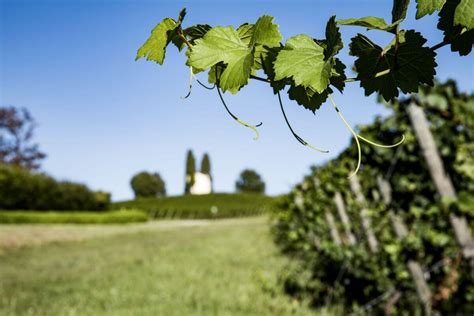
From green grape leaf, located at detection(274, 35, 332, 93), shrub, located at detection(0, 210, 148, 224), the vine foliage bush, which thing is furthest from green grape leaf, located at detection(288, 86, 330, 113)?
shrub, located at detection(0, 210, 148, 224)

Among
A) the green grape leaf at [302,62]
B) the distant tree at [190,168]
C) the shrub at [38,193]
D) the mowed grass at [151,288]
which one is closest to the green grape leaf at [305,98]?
the green grape leaf at [302,62]

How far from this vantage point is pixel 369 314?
3.69 metres

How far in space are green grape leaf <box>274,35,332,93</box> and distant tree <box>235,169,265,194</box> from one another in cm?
9816

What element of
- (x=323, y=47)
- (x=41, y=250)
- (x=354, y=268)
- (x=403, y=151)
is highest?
(x=403, y=151)

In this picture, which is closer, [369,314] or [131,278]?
[369,314]

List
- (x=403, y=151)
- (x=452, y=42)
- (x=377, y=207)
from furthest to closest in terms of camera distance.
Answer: (x=377, y=207)
(x=403, y=151)
(x=452, y=42)

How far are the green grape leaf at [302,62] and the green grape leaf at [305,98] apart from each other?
0.11 meters

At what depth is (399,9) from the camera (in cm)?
66

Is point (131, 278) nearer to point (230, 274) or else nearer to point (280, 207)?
point (230, 274)

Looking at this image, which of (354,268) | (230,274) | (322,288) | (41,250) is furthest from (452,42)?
(41,250)

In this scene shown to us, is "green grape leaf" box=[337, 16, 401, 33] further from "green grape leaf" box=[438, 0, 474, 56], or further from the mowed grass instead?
the mowed grass

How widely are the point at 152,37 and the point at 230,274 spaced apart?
584cm

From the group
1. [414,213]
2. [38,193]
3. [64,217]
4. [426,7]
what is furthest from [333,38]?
[38,193]

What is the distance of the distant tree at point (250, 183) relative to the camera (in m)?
99.4
